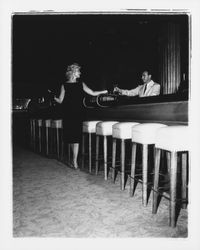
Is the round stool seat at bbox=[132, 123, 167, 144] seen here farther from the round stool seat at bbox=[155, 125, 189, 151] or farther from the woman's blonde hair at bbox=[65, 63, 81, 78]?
the woman's blonde hair at bbox=[65, 63, 81, 78]

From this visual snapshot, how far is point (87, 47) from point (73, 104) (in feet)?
18.3

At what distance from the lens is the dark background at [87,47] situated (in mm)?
6914

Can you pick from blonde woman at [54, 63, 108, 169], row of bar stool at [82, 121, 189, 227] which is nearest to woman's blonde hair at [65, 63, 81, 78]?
blonde woman at [54, 63, 108, 169]

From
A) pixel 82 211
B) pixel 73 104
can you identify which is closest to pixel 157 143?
pixel 82 211

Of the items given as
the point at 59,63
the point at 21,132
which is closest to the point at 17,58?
the point at 59,63

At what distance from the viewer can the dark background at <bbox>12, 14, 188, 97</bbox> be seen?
6.91 metres

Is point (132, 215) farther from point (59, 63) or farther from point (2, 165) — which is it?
point (59, 63)

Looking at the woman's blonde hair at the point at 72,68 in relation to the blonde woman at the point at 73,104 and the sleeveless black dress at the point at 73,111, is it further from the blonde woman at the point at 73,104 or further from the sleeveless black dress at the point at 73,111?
the sleeveless black dress at the point at 73,111

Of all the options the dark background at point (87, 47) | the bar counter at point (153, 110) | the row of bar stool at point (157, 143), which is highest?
the dark background at point (87, 47)

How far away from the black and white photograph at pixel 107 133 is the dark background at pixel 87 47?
35mm

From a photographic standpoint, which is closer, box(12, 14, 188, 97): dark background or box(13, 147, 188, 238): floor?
box(13, 147, 188, 238): floor

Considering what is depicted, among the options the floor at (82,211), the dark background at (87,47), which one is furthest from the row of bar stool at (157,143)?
the dark background at (87,47)

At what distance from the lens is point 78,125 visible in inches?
177
